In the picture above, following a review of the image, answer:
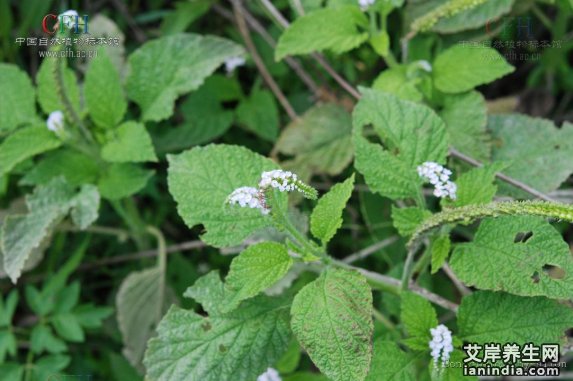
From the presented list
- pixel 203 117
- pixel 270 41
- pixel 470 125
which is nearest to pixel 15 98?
pixel 203 117

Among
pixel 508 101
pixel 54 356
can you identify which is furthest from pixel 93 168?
pixel 508 101

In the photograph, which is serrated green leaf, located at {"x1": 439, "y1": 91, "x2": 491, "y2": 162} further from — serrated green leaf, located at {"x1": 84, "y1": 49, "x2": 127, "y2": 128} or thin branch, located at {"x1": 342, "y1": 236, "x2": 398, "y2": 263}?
serrated green leaf, located at {"x1": 84, "y1": 49, "x2": 127, "y2": 128}

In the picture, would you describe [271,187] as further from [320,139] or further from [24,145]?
[24,145]

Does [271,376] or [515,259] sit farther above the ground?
[515,259]

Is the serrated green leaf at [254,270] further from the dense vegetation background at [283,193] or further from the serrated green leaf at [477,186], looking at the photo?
the serrated green leaf at [477,186]

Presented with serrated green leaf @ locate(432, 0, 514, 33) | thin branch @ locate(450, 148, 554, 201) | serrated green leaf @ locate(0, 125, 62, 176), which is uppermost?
serrated green leaf @ locate(432, 0, 514, 33)

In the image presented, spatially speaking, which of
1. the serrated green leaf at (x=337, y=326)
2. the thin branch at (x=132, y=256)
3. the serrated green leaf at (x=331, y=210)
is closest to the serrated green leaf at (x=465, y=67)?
the serrated green leaf at (x=331, y=210)

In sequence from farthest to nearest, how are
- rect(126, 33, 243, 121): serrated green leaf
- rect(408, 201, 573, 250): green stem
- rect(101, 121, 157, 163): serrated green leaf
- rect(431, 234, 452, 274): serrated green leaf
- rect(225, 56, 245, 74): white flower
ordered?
rect(225, 56, 245, 74): white flower
rect(126, 33, 243, 121): serrated green leaf
rect(101, 121, 157, 163): serrated green leaf
rect(431, 234, 452, 274): serrated green leaf
rect(408, 201, 573, 250): green stem

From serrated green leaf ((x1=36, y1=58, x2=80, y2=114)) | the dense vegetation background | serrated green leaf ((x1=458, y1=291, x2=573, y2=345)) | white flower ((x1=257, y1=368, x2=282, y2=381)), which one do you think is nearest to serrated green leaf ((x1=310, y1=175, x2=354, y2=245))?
the dense vegetation background

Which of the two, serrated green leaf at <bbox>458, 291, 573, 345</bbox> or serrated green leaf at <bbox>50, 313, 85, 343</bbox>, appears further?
serrated green leaf at <bbox>50, 313, 85, 343</bbox>
